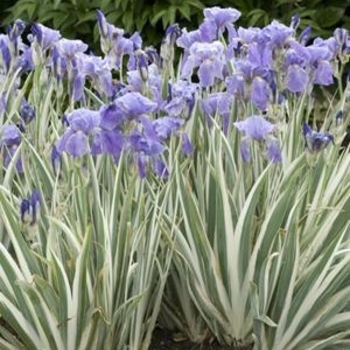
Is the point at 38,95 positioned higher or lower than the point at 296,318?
higher

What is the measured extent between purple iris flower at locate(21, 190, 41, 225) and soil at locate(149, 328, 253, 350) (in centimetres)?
66

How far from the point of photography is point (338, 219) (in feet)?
8.27

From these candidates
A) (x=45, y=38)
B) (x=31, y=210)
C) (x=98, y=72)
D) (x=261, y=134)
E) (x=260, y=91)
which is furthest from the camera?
(x=45, y=38)

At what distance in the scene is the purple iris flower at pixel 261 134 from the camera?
2.41m

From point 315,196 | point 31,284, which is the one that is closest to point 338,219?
point 315,196

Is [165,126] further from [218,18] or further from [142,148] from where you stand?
[218,18]

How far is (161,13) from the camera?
4.97m

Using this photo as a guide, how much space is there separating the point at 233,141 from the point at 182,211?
0.38 metres

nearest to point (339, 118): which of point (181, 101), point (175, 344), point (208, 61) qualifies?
point (208, 61)

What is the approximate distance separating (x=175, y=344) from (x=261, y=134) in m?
0.70

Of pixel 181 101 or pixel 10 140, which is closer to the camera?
pixel 181 101

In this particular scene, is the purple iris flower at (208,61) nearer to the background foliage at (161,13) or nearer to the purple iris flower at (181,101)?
the purple iris flower at (181,101)

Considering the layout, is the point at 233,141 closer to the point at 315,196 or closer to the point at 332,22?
the point at 315,196

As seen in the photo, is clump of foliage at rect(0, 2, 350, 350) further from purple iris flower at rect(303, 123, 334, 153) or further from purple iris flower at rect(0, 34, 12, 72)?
purple iris flower at rect(0, 34, 12, 72)
